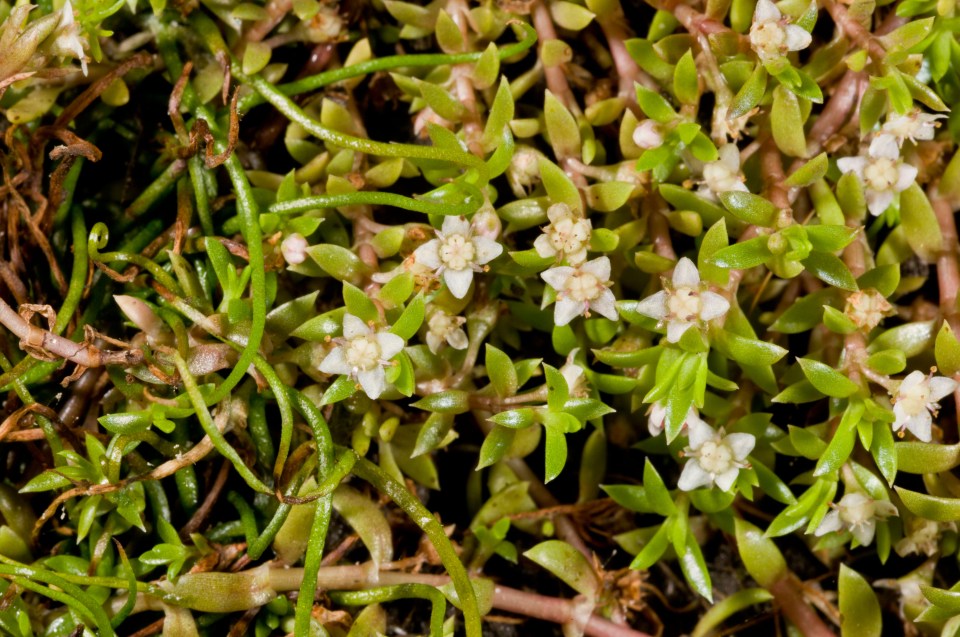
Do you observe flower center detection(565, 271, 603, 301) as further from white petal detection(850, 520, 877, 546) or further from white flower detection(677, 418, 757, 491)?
white petal detection(850, 520, 877, 546)

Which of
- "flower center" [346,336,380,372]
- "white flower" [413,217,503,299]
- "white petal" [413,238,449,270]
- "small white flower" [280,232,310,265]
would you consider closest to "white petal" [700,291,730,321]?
"white flower" [413,217,503,299]

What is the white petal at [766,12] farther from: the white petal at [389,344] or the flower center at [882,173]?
the white petal at [389,344]

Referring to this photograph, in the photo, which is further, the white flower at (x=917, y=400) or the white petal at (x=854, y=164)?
the white petal at (x=854, y=164)

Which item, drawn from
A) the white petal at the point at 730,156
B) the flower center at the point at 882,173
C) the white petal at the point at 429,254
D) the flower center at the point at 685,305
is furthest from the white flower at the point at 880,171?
the white petal at the point at 429,254

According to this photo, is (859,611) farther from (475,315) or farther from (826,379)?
(475,315)

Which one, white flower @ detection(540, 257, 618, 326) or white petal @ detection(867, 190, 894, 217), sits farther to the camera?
white petal @ detection(867, 190, 894, 217)

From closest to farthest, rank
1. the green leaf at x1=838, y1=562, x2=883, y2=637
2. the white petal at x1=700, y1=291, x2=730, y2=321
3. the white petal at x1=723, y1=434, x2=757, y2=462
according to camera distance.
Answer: the white petal at x1=700, y1=291, x2=730, y2=321, the white petal at x1=723, y1=434, x2=757, y2=462, the green leaf at x1=838, y1=562, x2=883, y2=637

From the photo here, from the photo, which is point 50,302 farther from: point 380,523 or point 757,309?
point 757,309
